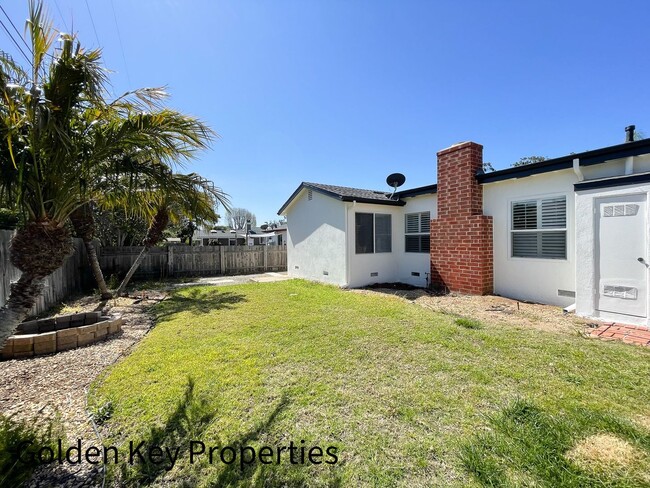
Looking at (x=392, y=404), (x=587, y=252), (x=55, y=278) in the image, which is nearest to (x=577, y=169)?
(x=587, y=252)

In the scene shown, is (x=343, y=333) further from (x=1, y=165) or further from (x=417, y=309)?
(x=1, y=165)

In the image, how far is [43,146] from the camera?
284cm

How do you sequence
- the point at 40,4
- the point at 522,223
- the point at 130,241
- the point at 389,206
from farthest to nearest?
the point at 130,241 → the point at 389,206 → the point at 522,223 → the point at 40,4

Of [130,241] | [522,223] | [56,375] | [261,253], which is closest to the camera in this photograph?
[56,375]

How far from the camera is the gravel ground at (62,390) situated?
2.16 meters

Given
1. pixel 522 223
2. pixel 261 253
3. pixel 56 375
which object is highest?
pixel 522 223

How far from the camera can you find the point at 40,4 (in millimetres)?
2760

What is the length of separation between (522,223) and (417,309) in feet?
12.2

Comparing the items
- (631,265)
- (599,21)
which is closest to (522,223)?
(631,265)

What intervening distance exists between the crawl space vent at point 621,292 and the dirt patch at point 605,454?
4.40 meters

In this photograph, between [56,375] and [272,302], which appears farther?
[272,302]

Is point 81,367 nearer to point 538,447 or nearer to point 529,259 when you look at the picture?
point 538,447

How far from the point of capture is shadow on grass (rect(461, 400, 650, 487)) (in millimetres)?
1920

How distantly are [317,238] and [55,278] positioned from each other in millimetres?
8256
